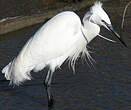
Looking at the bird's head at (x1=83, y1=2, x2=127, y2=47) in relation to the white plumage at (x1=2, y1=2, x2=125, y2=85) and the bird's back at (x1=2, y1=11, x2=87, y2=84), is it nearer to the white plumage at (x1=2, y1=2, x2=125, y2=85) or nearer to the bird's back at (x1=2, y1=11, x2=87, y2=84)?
the white plumage at (x1=2, y1=2, x2=125, y2=85)

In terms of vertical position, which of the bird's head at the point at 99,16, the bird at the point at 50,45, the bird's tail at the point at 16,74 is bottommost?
the bird's tail at the point at 16,74

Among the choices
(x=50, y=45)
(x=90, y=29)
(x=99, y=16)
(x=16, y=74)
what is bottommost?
(x=16, y=74)

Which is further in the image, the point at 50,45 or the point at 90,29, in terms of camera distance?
the point at 50,45

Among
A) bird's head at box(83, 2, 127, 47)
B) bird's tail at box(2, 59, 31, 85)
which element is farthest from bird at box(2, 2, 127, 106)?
bird's head at box(83, 2, 127, 47)

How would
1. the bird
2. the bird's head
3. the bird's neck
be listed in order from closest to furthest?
the bird's head < the bird's neck < the bird

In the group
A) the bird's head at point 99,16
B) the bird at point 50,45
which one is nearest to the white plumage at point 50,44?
the bird at point 50,45

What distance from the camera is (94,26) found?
580 cm

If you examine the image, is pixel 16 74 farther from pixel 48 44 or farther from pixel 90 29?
pixel 90 29

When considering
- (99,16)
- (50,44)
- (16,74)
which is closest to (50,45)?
(50,44)

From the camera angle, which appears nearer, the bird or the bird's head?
the bird's head

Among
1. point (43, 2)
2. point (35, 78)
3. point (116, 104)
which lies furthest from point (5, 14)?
point (116, 104)

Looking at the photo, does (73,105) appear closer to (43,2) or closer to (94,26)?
(94,26)

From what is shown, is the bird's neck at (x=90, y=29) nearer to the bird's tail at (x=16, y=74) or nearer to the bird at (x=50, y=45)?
the bird at (x=50, y=45)

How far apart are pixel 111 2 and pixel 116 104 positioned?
5450mm
